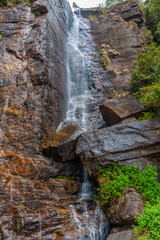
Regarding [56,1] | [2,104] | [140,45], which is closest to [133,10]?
[140,45]

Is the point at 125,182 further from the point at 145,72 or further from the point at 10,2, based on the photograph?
the point at 10,2

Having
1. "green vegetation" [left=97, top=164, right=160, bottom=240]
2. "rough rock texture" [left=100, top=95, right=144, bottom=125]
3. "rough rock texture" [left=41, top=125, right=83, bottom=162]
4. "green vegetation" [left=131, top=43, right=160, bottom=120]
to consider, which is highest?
"green vegetation" [left=131, top=43, right=160, bottom=120]

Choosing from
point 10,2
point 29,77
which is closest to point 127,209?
point 29,77

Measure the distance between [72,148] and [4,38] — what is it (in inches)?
315

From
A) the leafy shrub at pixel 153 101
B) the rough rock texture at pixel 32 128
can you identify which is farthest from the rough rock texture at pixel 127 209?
the leafy shrub at pixel 153 101

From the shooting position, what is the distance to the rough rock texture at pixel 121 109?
312 inches

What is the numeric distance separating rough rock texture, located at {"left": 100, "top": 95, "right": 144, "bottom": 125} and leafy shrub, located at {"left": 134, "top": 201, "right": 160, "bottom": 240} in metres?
4.36

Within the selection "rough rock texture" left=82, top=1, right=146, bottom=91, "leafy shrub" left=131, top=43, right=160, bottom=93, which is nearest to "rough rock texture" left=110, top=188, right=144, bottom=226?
"leafy shrub" left=131, top=43, right=160, bottom=93

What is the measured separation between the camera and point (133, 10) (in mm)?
17297

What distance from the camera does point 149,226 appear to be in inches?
150

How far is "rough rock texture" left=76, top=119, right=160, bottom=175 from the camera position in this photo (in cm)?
647

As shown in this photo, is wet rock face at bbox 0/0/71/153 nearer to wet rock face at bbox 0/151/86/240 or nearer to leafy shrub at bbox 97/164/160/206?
wet rock face at bbox 0/151/86/240

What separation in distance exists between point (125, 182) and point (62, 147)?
2827 millimetres

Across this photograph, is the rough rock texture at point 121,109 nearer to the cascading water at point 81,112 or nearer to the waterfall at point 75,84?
the cascading water at point 81,112
